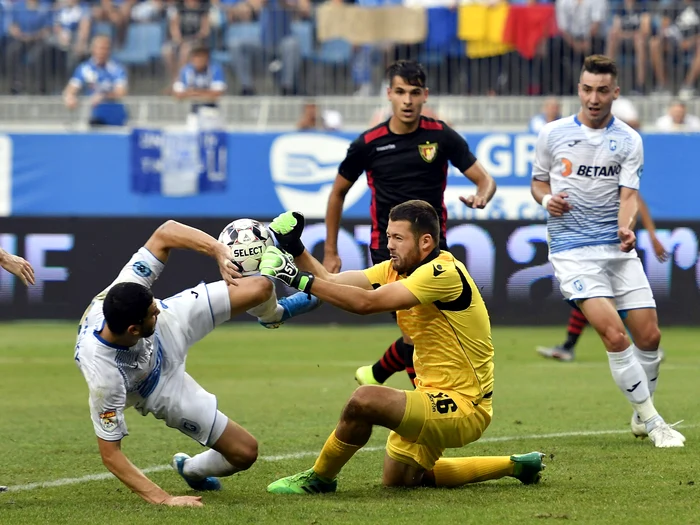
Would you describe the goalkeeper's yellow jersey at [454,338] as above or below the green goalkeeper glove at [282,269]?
below

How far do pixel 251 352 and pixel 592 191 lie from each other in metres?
6.48

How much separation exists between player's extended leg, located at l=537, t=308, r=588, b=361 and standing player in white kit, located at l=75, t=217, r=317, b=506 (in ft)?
21.2

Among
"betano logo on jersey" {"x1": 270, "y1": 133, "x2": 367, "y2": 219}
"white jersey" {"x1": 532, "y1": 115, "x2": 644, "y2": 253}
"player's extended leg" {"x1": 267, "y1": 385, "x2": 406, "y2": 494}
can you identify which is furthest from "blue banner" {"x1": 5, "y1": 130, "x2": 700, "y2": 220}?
"player's extended leg" {"x1": 267, "y1": 385, "x2": 406, "y2": 494}

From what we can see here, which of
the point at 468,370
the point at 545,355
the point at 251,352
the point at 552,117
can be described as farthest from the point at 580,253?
the point at 552,117

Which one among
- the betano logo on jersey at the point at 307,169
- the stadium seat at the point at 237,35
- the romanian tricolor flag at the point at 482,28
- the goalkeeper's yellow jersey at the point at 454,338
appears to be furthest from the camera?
the stadium seat at the point at 237,35

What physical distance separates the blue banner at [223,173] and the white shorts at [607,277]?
33.0 ft

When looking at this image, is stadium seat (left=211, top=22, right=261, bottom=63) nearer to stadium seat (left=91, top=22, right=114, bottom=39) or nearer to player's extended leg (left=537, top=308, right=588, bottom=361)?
stadium seat (left=91, top=22, right=114, bottom=39)

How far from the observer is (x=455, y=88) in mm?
20359

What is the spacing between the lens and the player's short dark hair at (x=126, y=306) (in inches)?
233

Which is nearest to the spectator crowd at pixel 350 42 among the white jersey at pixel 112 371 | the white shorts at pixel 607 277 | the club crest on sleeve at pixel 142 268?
the white shorts at pixel 607 277

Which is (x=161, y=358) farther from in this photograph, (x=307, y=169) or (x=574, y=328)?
(x=307, y=169)

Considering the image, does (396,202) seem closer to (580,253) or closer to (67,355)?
(580,253)

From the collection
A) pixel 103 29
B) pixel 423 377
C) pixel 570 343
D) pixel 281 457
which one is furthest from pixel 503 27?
pixel 423 377

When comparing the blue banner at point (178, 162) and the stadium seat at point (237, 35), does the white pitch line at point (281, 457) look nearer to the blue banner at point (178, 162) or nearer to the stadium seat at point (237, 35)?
the blue banner at point (178, 162)
